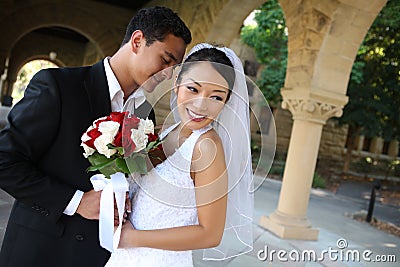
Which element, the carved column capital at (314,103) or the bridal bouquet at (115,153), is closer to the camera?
the bridal bouquet at (115,153)

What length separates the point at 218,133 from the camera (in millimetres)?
1398

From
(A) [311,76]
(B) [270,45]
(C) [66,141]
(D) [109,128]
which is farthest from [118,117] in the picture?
(B) [270,45]

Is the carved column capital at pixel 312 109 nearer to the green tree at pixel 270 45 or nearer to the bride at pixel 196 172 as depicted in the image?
the bride at pixel 196 172

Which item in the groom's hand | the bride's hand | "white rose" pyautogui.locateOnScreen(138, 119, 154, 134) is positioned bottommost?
Result: the bride's hand

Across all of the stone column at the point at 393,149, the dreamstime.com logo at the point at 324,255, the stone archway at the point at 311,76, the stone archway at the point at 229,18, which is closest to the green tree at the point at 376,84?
the stone archway at the point at 229,18

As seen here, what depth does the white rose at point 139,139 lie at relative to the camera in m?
1.20

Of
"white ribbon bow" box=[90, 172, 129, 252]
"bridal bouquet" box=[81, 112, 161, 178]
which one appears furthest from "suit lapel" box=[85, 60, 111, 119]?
"white ribbon bow" box=[90, 172, 129, 252]

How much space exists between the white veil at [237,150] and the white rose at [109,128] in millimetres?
225

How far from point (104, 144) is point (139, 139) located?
12 centimetres

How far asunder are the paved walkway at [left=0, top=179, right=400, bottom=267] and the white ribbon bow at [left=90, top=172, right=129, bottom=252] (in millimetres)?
1128

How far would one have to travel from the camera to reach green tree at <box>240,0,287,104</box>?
1178 cm

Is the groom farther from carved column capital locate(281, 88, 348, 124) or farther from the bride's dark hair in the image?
carved column capital locate(281, 88, 348, 124)

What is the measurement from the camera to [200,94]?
3.95 feet

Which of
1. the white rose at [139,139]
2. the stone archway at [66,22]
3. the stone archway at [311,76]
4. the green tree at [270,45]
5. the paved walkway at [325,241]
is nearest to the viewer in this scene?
the white rose at [139,139]
